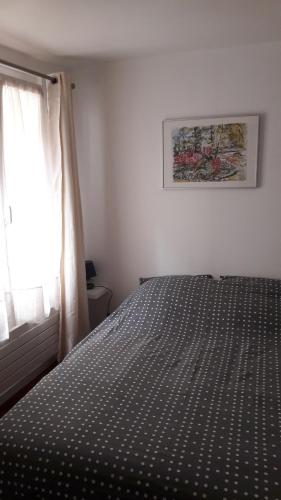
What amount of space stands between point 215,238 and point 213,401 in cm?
142

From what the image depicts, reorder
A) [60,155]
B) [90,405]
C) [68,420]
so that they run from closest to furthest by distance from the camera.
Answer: [68,420] < [90,405] < [60,155]

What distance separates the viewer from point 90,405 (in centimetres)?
154

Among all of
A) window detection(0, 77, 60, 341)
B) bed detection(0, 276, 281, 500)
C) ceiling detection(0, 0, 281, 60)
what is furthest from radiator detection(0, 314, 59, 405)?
ceiling detection(0, 0, 281, 60)

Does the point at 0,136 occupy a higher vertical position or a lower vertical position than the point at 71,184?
higher

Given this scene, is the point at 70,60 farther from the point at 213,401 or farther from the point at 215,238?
the point at 213,401

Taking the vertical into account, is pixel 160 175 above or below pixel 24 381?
above

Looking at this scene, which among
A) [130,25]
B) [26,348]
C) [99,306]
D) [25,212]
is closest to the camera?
[130,25]

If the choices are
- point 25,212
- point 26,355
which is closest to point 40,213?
point 25,212

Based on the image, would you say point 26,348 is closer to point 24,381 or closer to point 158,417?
point 24,381

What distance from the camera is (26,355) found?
2.56 meters

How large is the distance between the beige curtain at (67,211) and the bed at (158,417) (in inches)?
22.3

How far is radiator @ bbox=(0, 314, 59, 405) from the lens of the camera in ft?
7.75

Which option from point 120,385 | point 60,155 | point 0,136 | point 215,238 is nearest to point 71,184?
point 60,155

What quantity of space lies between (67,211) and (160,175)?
2.47ft
